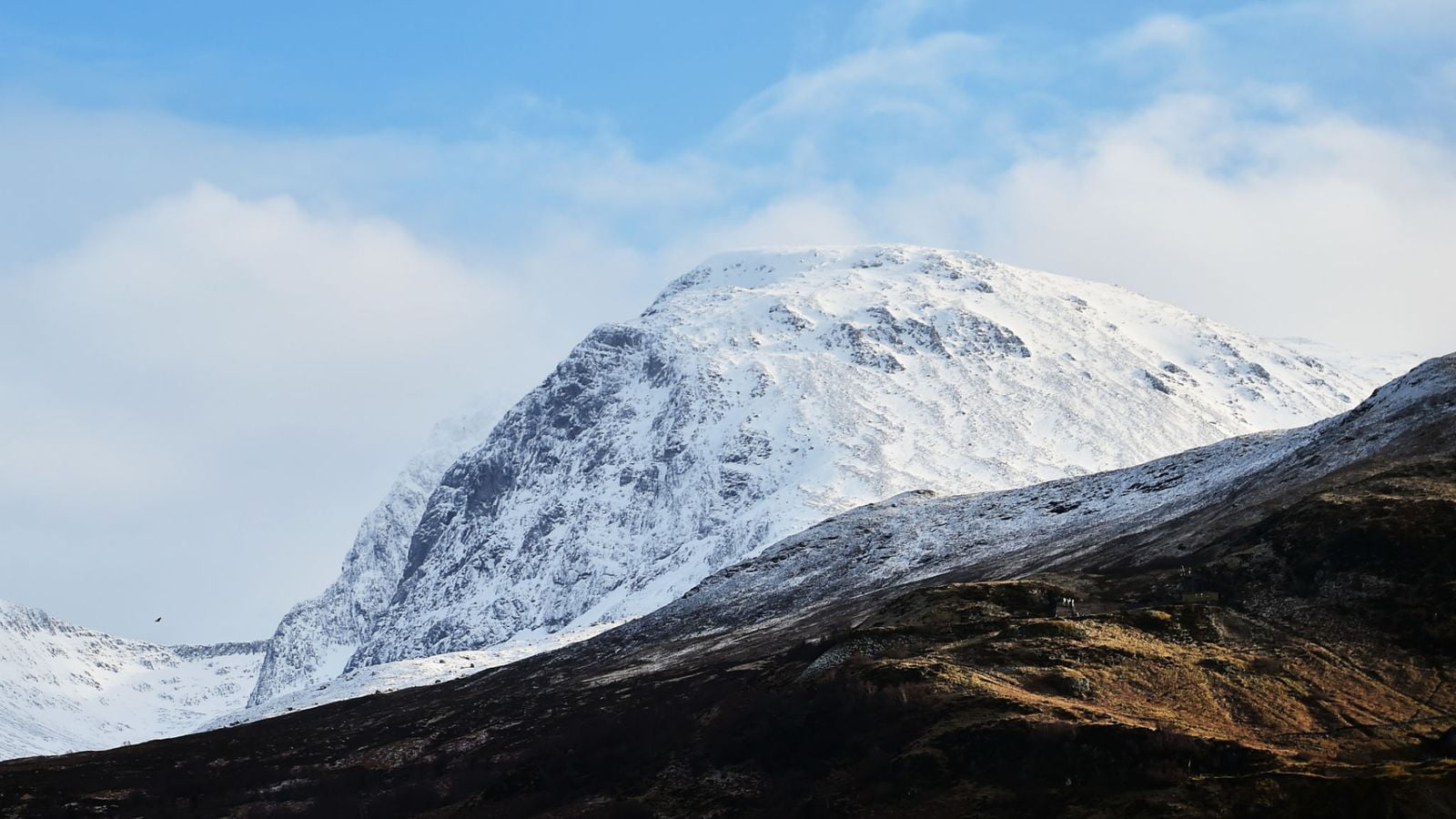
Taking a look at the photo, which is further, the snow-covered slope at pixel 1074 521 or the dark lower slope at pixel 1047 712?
the snow-covered slope at pixel 1074 521

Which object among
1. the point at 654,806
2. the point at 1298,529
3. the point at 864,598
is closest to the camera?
the point at 654,806

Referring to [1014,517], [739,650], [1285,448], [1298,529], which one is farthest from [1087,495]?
[1298,529]

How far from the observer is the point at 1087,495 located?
149m

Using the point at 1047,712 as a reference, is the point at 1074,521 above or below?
above

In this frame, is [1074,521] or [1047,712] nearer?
[1047,712]

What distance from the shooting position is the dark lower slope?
58750 mm

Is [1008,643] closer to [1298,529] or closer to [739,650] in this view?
[1298,529]

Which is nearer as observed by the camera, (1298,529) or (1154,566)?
(1298,529)

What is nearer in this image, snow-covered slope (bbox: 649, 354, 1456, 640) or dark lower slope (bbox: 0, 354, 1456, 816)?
dark lower slope (bbox: 0, 354, 1456, 816)

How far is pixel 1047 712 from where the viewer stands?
65375mm

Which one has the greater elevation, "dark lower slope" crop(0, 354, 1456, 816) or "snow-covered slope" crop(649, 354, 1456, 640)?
"snow-covered slope" crop(649, 354, 1456, 640)

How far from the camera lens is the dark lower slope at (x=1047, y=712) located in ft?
193

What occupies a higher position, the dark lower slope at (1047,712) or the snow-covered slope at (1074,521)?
the snow-covered slope at (1074,521)

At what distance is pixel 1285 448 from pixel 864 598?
36.1 metres
